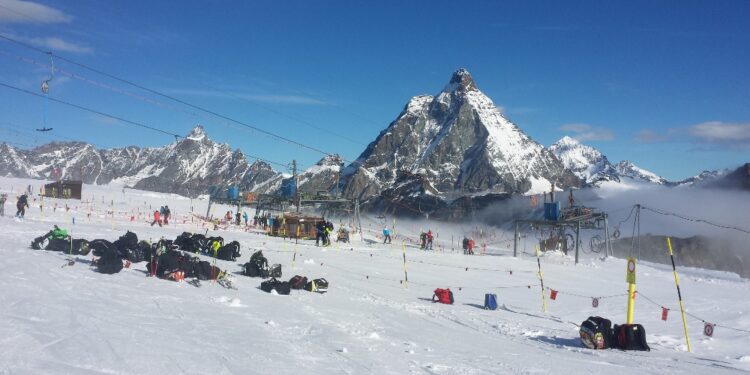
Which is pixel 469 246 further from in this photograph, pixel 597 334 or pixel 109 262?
pixel 109 262

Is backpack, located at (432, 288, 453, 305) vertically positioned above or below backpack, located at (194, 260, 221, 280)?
below

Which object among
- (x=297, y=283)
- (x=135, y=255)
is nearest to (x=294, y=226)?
(x=135, y=255)

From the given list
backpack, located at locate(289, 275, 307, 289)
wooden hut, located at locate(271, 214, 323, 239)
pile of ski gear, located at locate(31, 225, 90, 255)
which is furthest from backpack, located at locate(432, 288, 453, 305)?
wooden hut, located at locate(271, 214, 323, 239)

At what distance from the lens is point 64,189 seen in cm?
7506

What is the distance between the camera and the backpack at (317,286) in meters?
16.4

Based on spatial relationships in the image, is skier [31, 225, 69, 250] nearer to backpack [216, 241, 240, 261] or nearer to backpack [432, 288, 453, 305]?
backpack [216, 241, 240, 261]

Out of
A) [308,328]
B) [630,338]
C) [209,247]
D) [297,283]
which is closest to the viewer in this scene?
[308,328]

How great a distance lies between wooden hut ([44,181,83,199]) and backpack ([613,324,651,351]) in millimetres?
77929

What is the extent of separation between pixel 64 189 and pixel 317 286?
72.5 m

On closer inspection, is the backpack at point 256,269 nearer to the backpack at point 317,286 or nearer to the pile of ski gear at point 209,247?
the backpack at point 317,286

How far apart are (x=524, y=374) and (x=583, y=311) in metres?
10.2

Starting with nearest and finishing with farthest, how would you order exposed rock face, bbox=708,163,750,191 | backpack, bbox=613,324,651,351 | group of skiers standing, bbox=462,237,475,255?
backpack, bbox=613,324,651,351
group of skiers standing, bbox=462,237,475,255
exposed rock face, bbox=708,163,750,191

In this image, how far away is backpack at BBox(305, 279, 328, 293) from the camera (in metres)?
16.4

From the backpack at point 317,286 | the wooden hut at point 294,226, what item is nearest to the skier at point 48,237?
the backpack at point 317,286
